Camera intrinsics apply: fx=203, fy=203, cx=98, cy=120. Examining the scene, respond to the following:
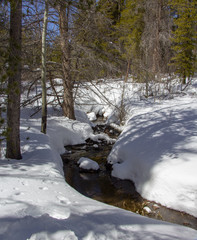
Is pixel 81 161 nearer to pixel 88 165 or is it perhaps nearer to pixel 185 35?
pixel 88 165

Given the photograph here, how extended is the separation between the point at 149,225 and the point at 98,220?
684 mm

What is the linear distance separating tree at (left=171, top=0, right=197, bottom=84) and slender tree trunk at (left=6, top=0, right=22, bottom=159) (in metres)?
16.0

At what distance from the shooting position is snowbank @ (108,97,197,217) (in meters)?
4.87

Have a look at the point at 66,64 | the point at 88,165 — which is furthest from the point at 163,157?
the point at 66,64

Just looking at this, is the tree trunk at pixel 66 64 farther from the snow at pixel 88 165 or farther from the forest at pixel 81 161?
the snow at pixel 88 165

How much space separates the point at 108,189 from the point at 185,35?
17.9 m

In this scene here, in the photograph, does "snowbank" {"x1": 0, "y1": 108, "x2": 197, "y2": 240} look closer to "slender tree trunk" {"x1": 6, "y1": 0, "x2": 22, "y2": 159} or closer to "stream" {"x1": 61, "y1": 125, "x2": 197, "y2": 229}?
"slender tree trunk" {"x1": 6, "y1": 0, "x2": 22, "y2": 159}

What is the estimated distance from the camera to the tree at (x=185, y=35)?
18031 millimetres

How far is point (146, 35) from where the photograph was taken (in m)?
18.2

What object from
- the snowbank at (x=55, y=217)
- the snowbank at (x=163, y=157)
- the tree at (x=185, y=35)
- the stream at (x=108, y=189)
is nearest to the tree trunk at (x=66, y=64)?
the stream at (x=108, y=189)

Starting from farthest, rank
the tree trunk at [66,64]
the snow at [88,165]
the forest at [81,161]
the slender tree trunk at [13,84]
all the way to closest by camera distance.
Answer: the tree trunk at [66,64]
the snow at [88,165]
the slender tree trunk at [13,84]
the forest at [81,161]

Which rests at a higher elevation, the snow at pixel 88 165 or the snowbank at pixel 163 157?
the snowbank at pixel 163 157

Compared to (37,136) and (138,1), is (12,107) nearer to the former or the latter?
(37,136)

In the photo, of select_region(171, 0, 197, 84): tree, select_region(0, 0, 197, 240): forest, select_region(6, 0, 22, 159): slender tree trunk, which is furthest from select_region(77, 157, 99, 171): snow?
select_region(171, 0, 197, 84): tree
